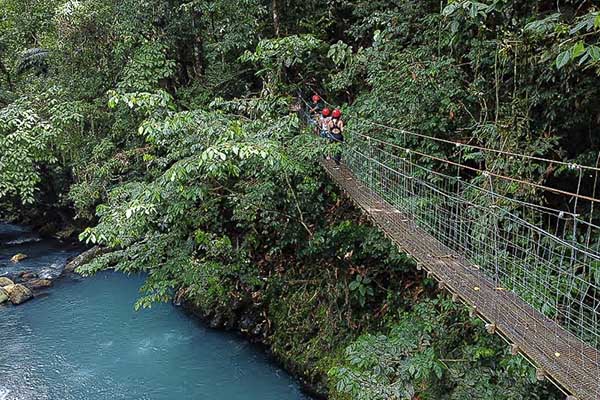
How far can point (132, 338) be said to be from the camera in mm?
5375

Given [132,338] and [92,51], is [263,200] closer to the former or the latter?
[132,338]

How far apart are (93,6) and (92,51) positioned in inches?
21.6

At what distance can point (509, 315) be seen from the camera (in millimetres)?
2205

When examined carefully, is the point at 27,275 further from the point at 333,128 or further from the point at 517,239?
the point at 517,239

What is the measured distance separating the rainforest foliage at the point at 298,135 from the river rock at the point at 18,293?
176 cm

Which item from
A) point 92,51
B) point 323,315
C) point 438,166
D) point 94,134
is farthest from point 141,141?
point 438,166

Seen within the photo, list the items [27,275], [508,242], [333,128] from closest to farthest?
[508,242]
[333,128]
[27,275]

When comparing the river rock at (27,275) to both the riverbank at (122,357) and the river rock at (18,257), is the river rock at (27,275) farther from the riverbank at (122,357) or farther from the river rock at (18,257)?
the riverbank at (122,357)

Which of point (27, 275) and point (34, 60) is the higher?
point (34, 60)

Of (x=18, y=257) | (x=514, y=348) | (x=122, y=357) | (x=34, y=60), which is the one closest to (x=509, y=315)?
(x=514, y=348)

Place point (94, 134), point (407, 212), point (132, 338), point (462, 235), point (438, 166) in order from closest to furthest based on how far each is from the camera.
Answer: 1. point (462, 235)
2. point (407, 212)
3. point (438, 166)
4. point (132, 338)
5. point (94, 134)

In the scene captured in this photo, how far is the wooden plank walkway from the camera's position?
72.2 inches

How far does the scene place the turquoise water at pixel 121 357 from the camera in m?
4.45

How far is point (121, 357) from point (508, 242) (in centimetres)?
407
